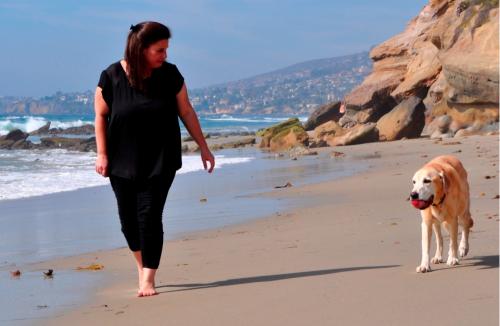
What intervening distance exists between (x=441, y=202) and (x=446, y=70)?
783 inches

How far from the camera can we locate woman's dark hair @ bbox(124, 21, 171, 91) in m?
5.25

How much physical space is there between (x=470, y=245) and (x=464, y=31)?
19.8 m

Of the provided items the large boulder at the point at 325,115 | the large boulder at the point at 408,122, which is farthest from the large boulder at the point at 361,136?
the large boulder at the point at 325,115

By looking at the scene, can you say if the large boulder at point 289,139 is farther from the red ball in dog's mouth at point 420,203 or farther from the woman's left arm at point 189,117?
the red ball in dog's mouth at point 420,203

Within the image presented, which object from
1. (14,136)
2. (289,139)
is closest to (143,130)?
(289,139)

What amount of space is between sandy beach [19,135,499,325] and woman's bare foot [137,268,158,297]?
0.28 ft

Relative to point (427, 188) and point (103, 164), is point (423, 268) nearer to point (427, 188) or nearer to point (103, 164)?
point (427, 188)

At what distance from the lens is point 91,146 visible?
35250 mm

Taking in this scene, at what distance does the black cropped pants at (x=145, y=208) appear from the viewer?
17.7 ft

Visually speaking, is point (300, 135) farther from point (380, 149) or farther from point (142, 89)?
point (142, 89)

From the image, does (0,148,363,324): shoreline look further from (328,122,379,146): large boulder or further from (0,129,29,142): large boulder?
(0,129,29,142): large boulder

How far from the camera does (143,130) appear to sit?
532 centimetres

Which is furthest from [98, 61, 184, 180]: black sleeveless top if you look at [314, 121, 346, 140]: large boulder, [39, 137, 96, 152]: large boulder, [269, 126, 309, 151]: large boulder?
[39, 137, 96, 152]: large boulder

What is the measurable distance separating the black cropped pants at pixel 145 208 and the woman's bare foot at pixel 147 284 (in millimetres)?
53
